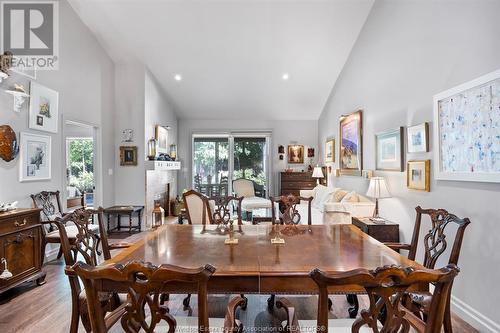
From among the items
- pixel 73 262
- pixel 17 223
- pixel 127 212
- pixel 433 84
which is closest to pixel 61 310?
pixel 17 223

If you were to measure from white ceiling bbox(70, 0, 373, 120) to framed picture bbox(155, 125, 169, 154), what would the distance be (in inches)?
38.9

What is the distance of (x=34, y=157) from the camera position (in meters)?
3.80

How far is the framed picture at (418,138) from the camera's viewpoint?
3.07 meters

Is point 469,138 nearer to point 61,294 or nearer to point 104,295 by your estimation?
point 104,295

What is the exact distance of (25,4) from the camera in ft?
12.6

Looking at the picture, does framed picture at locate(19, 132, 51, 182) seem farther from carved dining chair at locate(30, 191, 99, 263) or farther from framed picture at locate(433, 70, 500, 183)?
framed picture at locate(433, 70, 500, 183)

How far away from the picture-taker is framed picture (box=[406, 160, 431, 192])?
9.89 ft

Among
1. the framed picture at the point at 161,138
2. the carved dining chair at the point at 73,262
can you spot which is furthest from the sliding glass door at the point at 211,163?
the carved dining chair at the point at 73,262

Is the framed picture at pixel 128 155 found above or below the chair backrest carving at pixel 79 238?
above

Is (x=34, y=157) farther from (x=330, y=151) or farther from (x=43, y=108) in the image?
(x=330, y=151)

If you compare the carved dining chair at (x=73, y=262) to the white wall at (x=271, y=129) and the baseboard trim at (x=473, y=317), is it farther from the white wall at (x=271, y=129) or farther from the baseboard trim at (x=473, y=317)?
the white wall at (x=271, y=129)

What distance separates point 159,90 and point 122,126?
4.39 ft

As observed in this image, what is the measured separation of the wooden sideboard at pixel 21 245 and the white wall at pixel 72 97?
68 centimetres

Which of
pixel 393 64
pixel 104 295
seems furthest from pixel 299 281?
pixel 393 64
